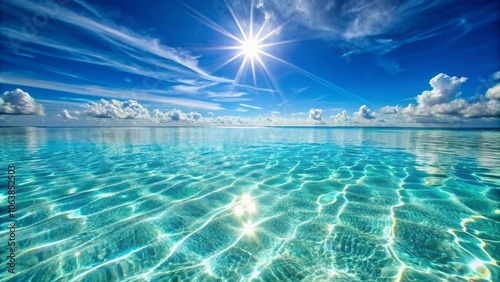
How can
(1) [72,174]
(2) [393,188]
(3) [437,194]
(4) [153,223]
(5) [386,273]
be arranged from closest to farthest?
(5) [386,273]
(4) [153,223]
(3) [437,194]
(2) [393,188]
(1) [72,174]

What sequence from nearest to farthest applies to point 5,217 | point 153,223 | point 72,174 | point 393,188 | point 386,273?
1. point 386,273
2. point 153,223
3. point 5,217
4. point 393,188
5. point 72,174

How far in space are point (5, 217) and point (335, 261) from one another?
278 inches

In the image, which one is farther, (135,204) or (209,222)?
(135,204)

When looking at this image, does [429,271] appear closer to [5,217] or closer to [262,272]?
[262,272]

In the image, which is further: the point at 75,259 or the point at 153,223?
the point at 153,223

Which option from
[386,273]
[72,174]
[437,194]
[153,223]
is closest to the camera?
[386,273]

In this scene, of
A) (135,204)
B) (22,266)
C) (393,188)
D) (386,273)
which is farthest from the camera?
(393,188)

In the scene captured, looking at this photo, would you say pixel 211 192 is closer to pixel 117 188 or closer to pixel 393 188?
pixel 117 188

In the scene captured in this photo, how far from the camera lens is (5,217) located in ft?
14.4

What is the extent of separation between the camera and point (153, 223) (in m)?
4.07

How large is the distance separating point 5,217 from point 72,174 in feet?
13.1

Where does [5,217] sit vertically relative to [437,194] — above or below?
below

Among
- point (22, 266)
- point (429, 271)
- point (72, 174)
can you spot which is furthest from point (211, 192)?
point (72, 174)

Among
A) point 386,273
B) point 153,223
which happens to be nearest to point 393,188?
point 386,273
